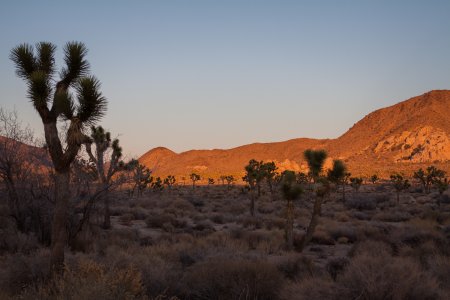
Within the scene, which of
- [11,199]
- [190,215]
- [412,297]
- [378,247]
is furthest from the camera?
[190,215]

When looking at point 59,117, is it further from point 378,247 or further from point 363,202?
point 363,202

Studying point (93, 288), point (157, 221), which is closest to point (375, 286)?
point (93, 288)

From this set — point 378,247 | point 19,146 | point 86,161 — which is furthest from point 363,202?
point 19,146

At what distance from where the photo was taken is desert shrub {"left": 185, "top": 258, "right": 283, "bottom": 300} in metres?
7.86

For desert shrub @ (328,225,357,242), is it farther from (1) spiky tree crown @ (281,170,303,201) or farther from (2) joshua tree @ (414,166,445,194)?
(2) joshua tree @ (414,166,445,194)

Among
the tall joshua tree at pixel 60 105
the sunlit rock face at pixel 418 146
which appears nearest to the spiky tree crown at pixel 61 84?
the tall joshua tree at pixel 60 105

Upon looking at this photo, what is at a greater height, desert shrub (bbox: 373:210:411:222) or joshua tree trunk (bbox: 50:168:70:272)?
joshua tree trunk (bbox: 50:168:70:272)

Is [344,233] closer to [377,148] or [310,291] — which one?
[310,291]

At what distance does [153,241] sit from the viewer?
51.5 ft

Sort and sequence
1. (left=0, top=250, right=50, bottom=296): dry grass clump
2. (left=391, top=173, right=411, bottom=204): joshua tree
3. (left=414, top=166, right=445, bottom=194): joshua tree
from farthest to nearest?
1. (left=414, top=166, right=445, bottom=194): joshua tree
2. (left=391, top=173, right=411, bottom=204): joshua tree
3. (left=0, top=250, right=50, bottom=296): dry grass clump

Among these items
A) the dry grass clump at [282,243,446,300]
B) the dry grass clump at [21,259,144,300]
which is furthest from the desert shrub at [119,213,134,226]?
the dry grass clump at [282,243,446,300]

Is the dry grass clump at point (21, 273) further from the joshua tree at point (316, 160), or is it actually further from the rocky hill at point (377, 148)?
the rocky hill at point (377, 148)

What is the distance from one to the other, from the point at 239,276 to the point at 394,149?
119605 mm

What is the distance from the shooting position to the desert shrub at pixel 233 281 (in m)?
7.86
